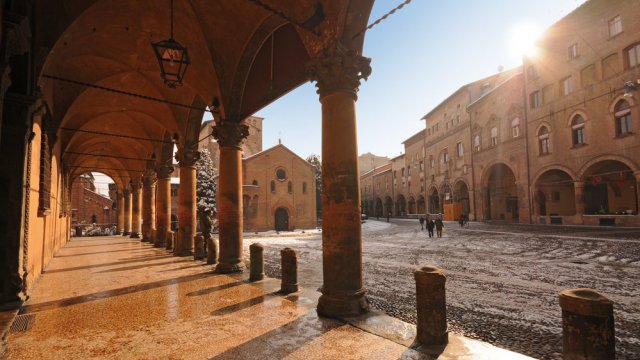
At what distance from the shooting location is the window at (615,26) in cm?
2064

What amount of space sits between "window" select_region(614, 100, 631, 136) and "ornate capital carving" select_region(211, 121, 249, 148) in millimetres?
23143

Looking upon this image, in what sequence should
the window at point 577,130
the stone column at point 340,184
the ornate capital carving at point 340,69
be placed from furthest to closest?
the window at point 577,130 → the ornate capital carving at point 340,69 → the stone column at point 340,184

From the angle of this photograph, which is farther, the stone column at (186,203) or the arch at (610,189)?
the arch at (610,189)

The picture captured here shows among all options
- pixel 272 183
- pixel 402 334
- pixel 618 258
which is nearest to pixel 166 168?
pixel 402 334

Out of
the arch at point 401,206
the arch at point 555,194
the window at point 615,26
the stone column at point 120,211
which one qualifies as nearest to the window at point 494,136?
the arch at point 555,194

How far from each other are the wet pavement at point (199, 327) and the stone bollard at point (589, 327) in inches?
28.8

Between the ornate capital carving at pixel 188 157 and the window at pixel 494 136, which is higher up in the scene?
the window at pixel 494 136

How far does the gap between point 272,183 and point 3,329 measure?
33.0 m

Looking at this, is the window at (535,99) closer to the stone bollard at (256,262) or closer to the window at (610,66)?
the window at (610,66)

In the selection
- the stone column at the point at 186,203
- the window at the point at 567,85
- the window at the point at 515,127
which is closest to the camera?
the stone column at the point at 186,203

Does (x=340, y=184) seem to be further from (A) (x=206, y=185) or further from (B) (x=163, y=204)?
(A) (x=206, y=185)

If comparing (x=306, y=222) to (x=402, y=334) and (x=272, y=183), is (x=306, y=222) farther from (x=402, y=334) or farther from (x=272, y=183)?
(x=402, y=334)

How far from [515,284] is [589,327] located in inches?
212

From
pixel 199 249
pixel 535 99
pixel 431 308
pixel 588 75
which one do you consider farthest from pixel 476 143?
pixel 431 308
